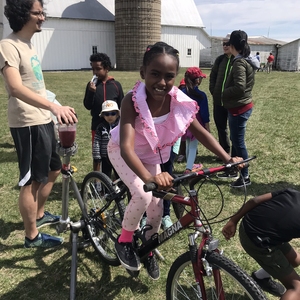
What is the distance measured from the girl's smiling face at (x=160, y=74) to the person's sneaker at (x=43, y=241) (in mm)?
1915

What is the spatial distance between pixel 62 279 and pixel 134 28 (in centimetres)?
2907

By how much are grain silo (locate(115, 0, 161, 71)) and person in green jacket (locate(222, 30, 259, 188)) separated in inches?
992

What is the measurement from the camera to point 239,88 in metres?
4.46

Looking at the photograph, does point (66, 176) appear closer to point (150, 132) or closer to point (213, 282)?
point (150, 132)

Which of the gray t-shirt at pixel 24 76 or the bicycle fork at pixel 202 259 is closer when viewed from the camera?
the bicycle fork at pixel 202 259

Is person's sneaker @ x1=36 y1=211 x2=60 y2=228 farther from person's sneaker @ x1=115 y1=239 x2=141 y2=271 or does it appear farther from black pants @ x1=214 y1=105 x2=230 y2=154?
black pants @ x1=214 y1=105 x2=230 y2=154

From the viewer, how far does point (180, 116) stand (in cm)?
246

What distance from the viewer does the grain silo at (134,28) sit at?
2878 centimetres

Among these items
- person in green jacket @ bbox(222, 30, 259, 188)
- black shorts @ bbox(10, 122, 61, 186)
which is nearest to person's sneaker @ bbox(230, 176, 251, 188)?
person in green jacket @ bbox(222, 30, 259, 188)

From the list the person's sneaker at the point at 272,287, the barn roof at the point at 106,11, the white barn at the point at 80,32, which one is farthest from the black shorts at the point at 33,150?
the barn roof at the point at 106,11

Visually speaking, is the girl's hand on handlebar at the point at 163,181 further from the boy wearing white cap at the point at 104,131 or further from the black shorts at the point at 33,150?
the boy wearing white cap at the point at 104,131

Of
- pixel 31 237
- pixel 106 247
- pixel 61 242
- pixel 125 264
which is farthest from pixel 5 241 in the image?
pixel 125 264

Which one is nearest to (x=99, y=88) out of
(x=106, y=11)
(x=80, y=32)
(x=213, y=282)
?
(x=213, y=282)

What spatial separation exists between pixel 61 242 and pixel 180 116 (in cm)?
188
